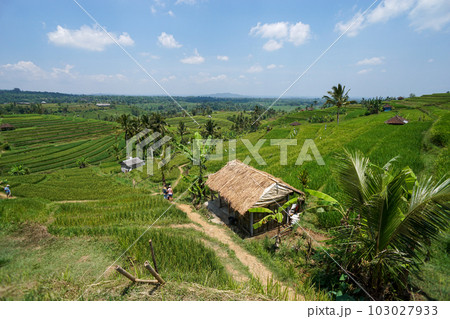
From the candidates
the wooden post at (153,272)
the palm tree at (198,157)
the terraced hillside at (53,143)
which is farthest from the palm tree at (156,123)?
the wooden post at (153,272)

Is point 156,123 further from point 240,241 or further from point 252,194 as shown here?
point 240,241

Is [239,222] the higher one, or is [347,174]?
[347,174]

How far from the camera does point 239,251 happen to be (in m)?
7.75

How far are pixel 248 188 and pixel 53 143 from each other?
67279 mm

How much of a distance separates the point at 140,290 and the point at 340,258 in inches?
194

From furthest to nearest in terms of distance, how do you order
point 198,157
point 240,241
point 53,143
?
point 53,143, point 198,157, point 240,241

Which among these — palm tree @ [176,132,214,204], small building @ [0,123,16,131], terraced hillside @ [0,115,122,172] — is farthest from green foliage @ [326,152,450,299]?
small building @ [0,123,16,131]

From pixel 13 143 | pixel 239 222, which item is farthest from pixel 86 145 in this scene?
pixel 239 222

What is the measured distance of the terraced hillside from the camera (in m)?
42.8

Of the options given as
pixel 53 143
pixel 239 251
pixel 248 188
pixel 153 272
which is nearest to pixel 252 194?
pixel 248 188

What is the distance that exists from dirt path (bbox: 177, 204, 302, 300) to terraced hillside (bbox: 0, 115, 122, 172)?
89.3 feet

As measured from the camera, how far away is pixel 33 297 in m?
3.30
